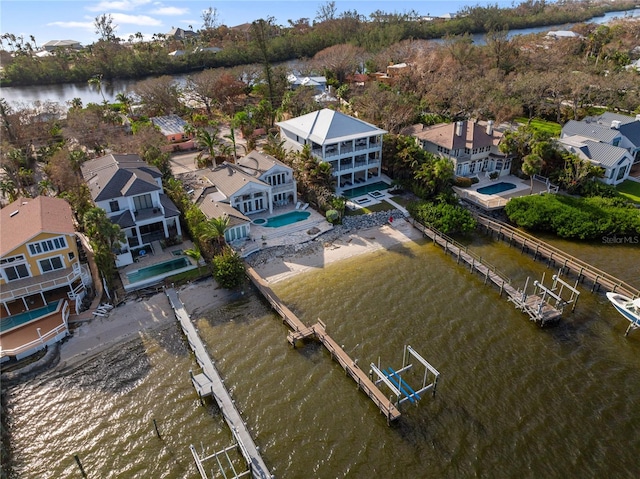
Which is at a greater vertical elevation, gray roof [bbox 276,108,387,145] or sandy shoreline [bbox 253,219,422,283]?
gray roof [bbox 276,108,387,145]

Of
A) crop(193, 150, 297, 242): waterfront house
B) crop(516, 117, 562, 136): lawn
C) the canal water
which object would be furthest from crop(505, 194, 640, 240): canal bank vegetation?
crop(516, 117, 562, 136): lawn

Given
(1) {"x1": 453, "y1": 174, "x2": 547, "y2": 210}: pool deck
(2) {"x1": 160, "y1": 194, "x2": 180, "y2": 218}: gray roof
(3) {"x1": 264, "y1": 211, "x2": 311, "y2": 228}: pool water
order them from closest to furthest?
(2) {"x1": 160, "y1": 194, "x2": 180, "y2": 218}: gray roof → (3) {"x1": 264, "y1": 211, "x2": 311, "y2": 228}: pool water → (1) {"x1": 453, "y1": 174, "x2": 547, "y2": 210}: pool deck

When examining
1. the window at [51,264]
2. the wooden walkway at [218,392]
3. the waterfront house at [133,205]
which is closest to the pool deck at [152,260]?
the waterfront house at [133,205]

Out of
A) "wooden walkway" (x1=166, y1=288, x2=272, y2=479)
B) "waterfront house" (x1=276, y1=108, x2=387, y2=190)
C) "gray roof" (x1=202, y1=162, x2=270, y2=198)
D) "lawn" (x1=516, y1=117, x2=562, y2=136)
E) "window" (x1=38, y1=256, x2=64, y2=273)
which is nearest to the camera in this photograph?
"wooden walkway" (x1=166, y1=288, x2=272, y2=479)

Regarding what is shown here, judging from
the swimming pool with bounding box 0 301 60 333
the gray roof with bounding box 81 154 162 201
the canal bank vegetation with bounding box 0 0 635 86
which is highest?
the canal bank vegetation with bounding box 0 0 635 86

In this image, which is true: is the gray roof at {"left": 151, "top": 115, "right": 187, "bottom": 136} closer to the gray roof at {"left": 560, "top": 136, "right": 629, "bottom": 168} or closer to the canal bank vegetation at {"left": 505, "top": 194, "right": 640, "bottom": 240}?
the canal bank vegetation at {"left": 505, "top": 194, "right": 640, "bottom": 240}

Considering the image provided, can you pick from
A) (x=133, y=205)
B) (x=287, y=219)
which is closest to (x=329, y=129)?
(x=287, y=219)

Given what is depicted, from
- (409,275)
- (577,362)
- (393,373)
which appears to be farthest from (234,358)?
(577,362)

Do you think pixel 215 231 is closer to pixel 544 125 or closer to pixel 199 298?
pixel 199 298
